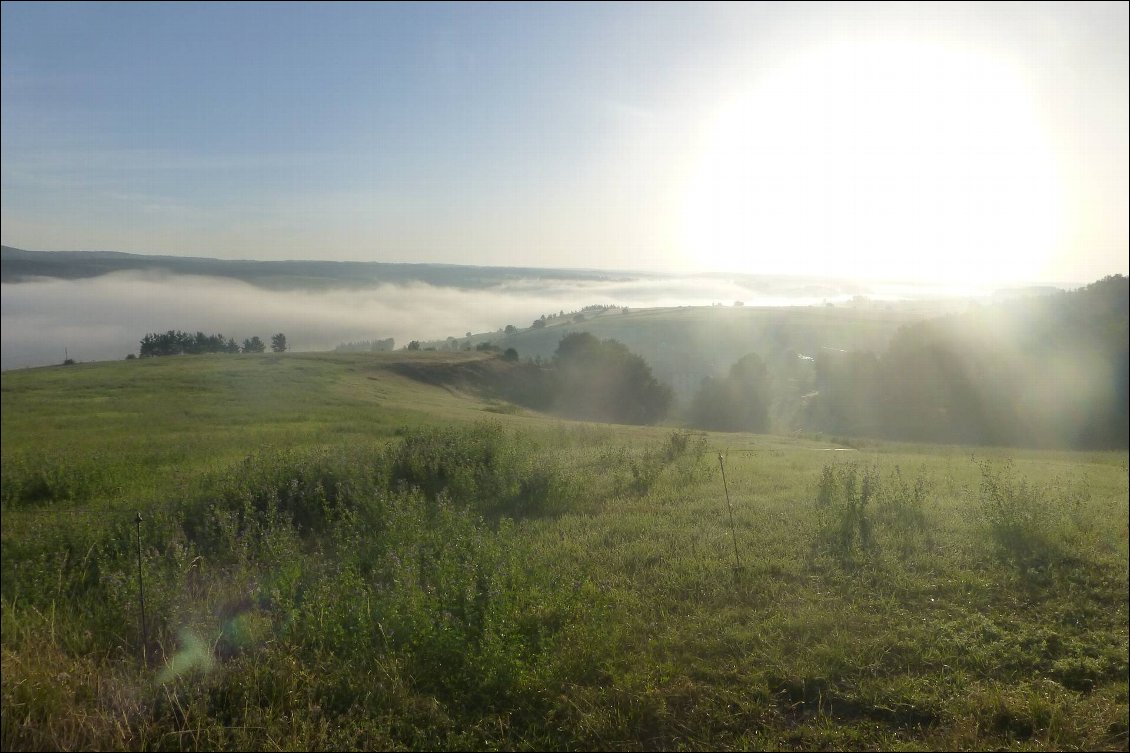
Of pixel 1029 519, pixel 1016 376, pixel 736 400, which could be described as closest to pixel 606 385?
pixel 736 400

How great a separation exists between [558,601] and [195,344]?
50.8 ft

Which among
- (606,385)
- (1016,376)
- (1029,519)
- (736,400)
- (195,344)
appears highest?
(195,344)

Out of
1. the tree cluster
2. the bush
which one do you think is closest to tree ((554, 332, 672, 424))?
the tree cluster

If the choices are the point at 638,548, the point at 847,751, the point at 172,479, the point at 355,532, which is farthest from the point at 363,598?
the point at 172,479

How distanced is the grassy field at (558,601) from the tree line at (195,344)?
4774mm

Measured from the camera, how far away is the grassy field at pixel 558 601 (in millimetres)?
4051

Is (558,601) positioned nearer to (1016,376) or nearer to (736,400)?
(1016,376)

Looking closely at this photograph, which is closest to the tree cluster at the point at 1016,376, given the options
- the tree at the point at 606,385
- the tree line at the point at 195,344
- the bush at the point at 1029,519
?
the bush at the point at 1029,519

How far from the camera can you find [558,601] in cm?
522

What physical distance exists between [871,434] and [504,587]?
394 inches

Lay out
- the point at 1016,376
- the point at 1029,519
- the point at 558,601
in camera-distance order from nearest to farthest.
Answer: the point at 558,601
the point at 1029,519
the point at 1016,376

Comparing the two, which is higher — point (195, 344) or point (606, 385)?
point (195, 344)

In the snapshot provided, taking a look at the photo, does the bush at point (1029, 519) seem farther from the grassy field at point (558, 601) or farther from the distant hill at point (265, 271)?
the distant hill at point (265, 271)

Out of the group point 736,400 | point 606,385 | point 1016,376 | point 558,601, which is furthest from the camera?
point 736,400
